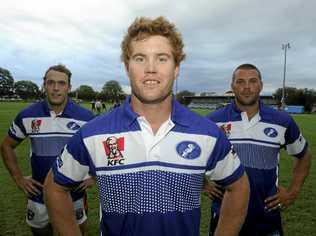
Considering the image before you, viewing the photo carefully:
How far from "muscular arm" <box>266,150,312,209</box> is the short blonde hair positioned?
247 cm

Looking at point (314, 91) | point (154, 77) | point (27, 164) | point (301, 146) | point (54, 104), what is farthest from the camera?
point (314, 91)

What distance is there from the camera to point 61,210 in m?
2.77

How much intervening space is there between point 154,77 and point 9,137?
3745 millimetres

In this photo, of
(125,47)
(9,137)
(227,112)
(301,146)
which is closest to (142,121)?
(125,47)

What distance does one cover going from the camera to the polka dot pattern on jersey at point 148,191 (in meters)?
2.76

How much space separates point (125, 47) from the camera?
2.95 m

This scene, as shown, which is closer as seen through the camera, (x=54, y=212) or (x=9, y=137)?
(x=54, y=212)

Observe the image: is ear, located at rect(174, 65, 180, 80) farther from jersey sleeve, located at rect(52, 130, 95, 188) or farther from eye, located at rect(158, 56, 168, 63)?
jersey sleeve, located at rect(52, 130, 95, 188)

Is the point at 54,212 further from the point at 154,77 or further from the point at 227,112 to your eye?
the point at 227,112

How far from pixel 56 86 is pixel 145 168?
3060 mm

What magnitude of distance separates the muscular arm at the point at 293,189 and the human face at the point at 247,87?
979 mm

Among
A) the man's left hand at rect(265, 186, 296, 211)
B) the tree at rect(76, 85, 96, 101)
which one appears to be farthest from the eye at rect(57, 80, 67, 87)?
the tree at rect(76, 85, 96, 101)

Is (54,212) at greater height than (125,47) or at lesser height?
lesser

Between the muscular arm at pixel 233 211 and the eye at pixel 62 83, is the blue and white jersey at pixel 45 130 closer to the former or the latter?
the eye at pixel 62 83
